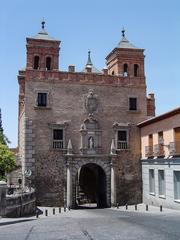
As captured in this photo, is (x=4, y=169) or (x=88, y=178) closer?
(x=4, y=169)

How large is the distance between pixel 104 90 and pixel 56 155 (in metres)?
7.04

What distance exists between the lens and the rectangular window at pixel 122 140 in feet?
95.4

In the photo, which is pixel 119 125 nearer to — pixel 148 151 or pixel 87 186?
pixel 148 151

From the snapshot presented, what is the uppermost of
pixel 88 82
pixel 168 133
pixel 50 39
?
pixel 50 39

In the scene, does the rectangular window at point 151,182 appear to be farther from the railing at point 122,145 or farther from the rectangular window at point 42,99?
the rectangular window at point 42,99

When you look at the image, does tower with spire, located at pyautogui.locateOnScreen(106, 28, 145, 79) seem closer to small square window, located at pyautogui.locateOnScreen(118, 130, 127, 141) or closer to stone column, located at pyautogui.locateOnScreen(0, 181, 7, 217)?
small square window, located at pyautogui.locateOnScreen(118, 130, 127, 141)

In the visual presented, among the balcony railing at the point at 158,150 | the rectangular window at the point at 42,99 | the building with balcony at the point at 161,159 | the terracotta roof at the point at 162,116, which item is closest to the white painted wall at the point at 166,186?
the building with balcony at the point at 161,159

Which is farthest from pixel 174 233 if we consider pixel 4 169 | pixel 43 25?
pixel 43 25

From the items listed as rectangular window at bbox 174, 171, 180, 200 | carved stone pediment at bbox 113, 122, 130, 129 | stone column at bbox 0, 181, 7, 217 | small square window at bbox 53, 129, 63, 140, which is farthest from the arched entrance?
stone column at bbox 0, 181, 7, 217

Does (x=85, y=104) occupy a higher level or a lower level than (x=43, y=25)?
lower

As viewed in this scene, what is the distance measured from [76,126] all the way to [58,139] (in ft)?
6.17

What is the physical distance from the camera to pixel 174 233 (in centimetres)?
1210

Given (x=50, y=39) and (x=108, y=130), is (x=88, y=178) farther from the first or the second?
(x=50, y=39)

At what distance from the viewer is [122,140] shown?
1154 inches
